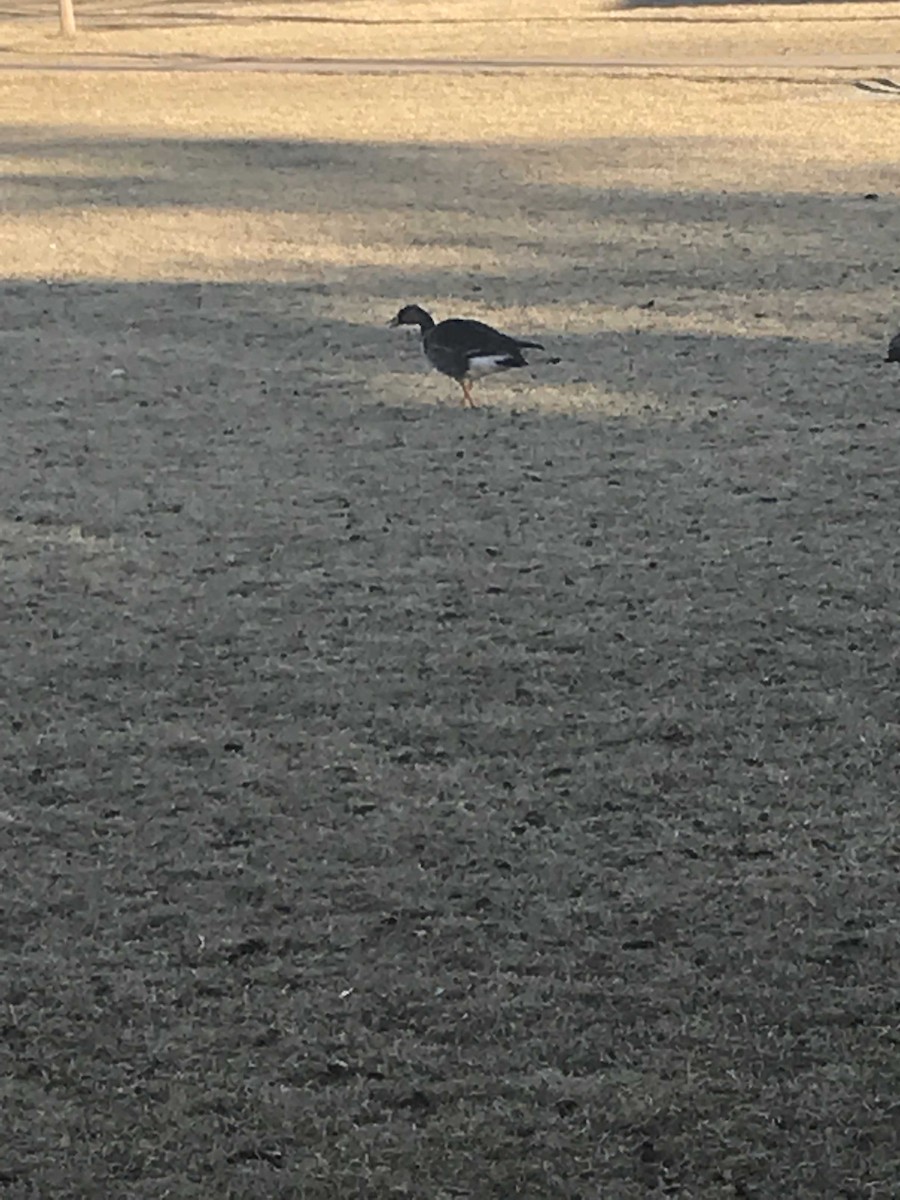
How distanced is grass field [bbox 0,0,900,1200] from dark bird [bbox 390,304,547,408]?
0.42 ft

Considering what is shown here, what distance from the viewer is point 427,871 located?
3232mm

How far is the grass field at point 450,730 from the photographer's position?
2.61 m

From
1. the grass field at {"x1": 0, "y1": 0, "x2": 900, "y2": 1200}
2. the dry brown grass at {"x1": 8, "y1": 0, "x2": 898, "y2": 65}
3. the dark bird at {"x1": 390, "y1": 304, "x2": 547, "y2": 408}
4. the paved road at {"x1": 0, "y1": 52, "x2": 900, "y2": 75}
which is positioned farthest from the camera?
the dry brown grass at {"x1": 8, "y1": 0, "x2": 898, "y2": 65}

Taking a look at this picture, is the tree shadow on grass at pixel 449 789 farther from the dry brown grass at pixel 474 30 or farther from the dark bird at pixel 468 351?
the dry brown grass at pixel 474 30

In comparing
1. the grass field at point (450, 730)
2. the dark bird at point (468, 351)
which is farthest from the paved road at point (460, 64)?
the dark bird at point (468, 351)

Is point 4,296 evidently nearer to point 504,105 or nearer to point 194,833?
point 194,833

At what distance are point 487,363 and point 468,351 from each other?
71 mm

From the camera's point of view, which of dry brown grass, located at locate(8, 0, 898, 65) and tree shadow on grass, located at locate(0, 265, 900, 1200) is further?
dry brown grass, located at locate(8, 0, 898, 65)

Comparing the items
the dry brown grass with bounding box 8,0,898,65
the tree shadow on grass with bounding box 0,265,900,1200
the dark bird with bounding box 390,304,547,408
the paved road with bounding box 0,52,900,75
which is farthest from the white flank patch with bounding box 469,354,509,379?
the dry brown grass with bounding box 8,0,898,65

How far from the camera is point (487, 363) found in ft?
20.0

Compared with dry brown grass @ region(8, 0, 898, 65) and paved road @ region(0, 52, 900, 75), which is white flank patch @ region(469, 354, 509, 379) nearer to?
paved road @ region(0, 52, 900, 75)

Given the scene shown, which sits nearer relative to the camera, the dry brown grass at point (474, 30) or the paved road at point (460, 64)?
the paved road at point (460, 64)

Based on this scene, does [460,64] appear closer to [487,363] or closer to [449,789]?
[487,363]

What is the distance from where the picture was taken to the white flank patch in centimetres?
608
